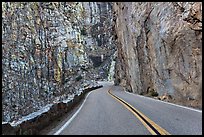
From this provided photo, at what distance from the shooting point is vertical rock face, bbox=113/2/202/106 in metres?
14.5

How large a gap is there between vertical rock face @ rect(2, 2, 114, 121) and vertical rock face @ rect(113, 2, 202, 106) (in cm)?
3407

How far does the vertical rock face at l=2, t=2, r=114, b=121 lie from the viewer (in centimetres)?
6223

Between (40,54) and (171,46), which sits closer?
(171,46)

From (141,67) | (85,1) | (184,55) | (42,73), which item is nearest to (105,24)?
(85,1)

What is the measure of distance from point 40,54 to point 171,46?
5683cm

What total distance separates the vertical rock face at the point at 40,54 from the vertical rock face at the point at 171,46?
112ft

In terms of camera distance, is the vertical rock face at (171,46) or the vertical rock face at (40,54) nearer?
the vertical rock face at (171,46)

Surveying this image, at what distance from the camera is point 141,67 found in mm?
28688

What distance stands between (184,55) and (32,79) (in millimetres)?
56139

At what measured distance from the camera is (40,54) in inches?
2785

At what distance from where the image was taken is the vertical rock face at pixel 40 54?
62.2 m

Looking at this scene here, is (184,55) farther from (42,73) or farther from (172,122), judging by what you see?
(42,73)

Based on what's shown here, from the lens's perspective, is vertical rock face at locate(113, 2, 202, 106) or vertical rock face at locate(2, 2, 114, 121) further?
vertical rock face at locate(2, 2, 114, 121)

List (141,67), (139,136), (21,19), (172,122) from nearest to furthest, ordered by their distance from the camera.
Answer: (139,136)
(172,122)
(141,67)
(21,19)
